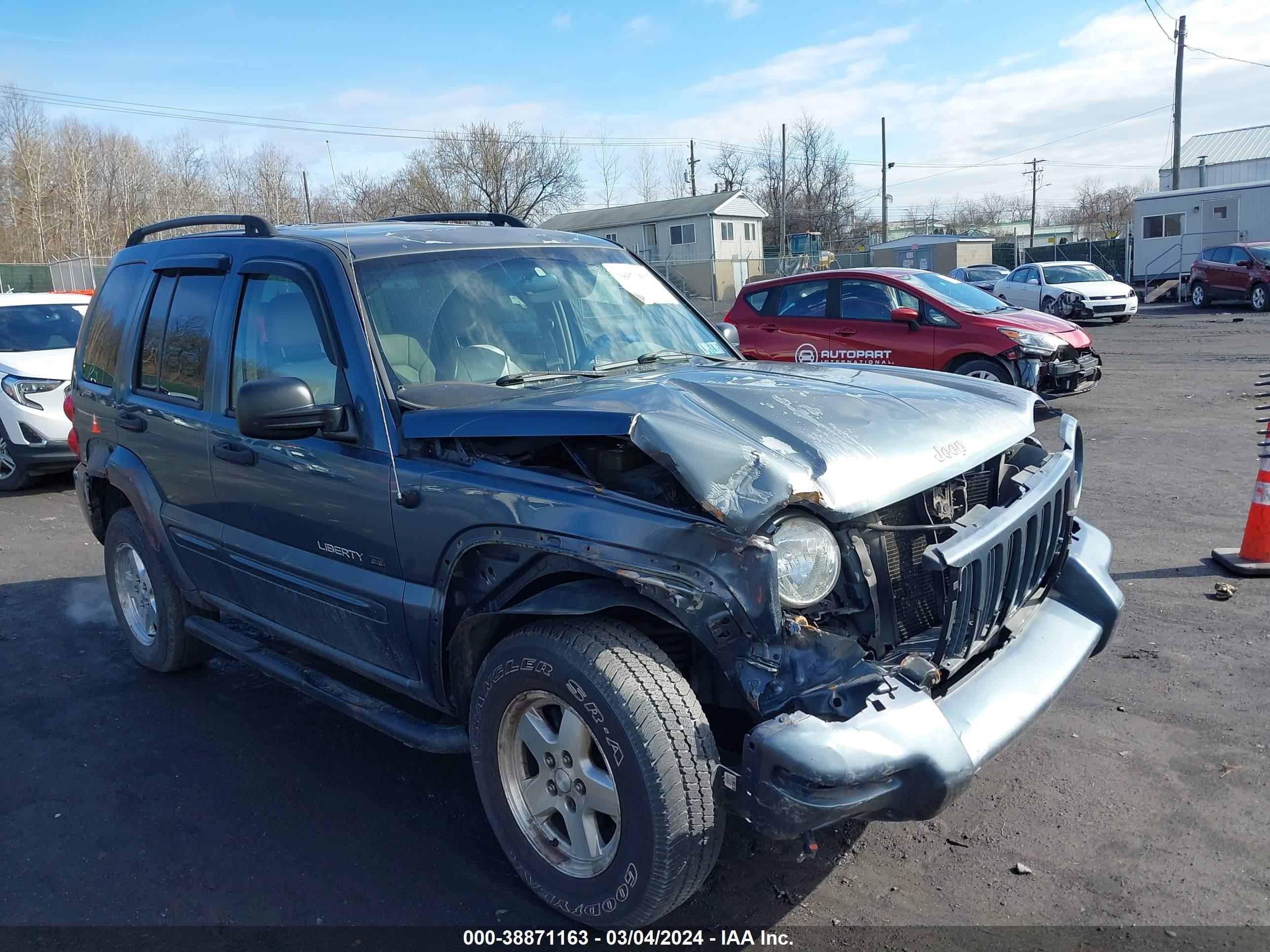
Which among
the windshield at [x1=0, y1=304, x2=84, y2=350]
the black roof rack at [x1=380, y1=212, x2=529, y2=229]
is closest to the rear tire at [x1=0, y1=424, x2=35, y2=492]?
the windshield at [x1=0, y1=304, x2=84, y2=350]

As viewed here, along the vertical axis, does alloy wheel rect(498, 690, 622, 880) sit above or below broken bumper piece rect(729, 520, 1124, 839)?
below

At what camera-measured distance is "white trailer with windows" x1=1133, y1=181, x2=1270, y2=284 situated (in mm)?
30500

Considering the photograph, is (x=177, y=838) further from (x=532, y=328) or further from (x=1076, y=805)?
(x=1076, y=805)

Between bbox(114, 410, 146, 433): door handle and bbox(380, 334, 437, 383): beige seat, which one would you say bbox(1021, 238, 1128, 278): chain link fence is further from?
bbox(380, 334, 437, 383): beige seat

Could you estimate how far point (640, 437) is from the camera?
251 cm

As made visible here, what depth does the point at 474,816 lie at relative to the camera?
3.56 m

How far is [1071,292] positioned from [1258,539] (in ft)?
64.1

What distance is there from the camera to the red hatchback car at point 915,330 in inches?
414

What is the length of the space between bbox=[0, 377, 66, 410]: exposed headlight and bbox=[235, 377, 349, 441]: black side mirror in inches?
303

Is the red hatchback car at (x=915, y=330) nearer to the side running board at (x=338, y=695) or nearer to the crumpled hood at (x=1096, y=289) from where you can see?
the side running board at (x=338, y=695)

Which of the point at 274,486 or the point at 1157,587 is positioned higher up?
the point at 274,486

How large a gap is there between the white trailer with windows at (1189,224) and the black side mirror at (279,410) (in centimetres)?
3192

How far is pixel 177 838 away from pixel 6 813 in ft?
2.65

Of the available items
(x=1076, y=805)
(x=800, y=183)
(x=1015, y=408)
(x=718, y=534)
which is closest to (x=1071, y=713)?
(x=1076, y=805)
